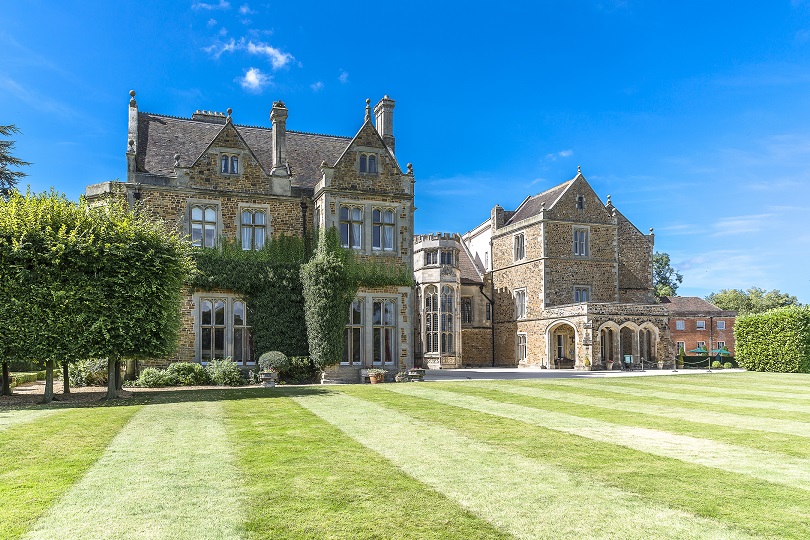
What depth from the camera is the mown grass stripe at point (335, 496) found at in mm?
5141

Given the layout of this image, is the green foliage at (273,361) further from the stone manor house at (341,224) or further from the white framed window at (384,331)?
the white framed window at (384,331)

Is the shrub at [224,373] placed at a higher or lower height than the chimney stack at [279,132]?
lower

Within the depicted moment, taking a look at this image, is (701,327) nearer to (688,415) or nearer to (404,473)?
(688,415)

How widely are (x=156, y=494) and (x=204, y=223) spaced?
18.4 metres

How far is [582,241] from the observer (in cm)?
4128

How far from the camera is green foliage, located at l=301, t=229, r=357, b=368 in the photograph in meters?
22.1

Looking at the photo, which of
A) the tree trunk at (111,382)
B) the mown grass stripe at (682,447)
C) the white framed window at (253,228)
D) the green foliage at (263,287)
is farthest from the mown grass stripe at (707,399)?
the white framed window at (253,228)

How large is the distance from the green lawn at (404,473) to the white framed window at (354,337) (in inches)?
419

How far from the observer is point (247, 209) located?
24.0 meters

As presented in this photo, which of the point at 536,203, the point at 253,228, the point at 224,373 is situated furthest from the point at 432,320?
the point at 224,373

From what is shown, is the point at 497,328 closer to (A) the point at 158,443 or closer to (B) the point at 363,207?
(B) the point at 363,207

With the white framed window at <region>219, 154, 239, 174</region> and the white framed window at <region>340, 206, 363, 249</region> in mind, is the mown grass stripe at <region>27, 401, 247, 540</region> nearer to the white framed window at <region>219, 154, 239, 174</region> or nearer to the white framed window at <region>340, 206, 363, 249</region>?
the white framed window at <region>340, 206, 363, 249</region>

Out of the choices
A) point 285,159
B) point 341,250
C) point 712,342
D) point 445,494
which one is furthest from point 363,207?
point 712,342

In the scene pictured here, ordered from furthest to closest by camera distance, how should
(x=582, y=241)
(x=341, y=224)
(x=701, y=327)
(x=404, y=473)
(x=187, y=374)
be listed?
(x=701, y=327), (x=582, y=241), (x=341, y=224), (x=187, y=374), (x=404, y=473)
